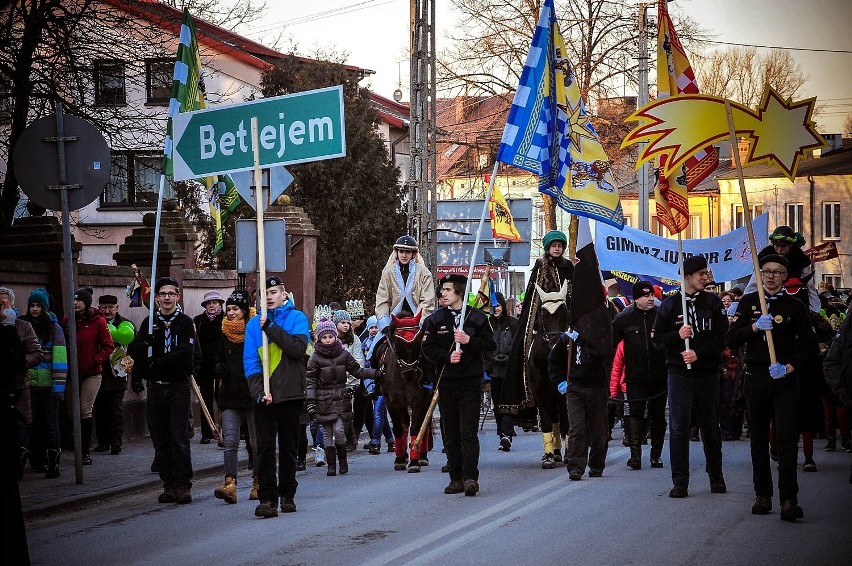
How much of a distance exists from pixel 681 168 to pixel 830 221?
62493 mm

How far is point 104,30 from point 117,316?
449 centimetres

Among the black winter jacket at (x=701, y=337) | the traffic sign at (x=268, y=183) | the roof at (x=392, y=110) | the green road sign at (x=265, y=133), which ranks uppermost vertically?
the roof at (x=392, y=110)

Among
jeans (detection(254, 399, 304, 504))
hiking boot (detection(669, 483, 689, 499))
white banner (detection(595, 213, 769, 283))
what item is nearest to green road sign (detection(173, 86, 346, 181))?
jeans (detection(254, 399, 304, 504))

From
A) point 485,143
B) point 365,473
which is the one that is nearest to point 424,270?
point 365,473

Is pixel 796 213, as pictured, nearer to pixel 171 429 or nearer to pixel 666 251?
pixel 666 251

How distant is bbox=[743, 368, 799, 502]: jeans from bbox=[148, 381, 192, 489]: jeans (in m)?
5.16

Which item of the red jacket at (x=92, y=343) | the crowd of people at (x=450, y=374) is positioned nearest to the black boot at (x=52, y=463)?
the crowd of people at (x=450, y=374)

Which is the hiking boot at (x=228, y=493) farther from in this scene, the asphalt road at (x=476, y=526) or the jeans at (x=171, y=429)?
the jeans at (x=171, y=429)

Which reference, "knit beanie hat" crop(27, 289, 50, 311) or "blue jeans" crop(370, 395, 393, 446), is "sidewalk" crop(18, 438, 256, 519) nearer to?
"blue jeans" crop(370, 395, 393, 446)

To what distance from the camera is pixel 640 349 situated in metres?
15.6

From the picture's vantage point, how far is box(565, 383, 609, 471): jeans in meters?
13.8

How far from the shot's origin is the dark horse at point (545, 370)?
1516cm

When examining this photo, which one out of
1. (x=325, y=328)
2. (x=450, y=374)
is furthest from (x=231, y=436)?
(x=325, y=328)

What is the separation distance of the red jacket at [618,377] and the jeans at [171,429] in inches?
222
